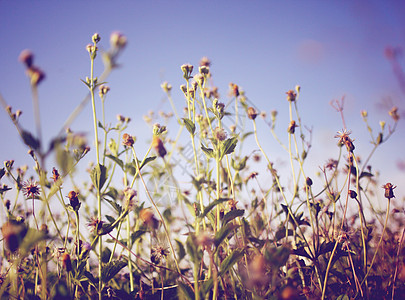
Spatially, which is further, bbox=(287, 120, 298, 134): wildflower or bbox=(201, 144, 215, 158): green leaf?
bbox=(287, 120, 298, 134): wildflower

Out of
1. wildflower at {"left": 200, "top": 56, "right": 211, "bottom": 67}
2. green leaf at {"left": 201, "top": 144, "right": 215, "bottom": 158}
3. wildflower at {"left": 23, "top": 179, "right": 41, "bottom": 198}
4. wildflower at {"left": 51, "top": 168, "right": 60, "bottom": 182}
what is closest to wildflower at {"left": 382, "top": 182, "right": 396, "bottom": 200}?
green leaf at {"left": 201, "top": 144, "right": 215, "bottom": 158}

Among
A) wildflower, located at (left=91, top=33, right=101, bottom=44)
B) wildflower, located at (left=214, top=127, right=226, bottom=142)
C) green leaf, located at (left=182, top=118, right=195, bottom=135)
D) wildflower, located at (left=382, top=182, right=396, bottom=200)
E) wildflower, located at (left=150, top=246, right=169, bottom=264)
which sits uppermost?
wildflower, located at (left=91, top=33, right=101, bottom=44)

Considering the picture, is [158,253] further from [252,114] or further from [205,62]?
[205,62]

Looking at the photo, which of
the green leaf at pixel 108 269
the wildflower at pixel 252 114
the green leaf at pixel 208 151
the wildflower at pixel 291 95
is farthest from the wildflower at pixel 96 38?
the wildflower at pixel 291 95

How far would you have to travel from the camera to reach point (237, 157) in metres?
2.12

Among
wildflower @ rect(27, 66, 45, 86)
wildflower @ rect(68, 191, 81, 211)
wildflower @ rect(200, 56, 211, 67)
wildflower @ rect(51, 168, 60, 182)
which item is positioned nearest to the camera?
wildflower @ rect(27, 66, 45, 86)

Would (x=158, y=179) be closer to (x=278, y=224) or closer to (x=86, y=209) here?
(x=86, y=209)

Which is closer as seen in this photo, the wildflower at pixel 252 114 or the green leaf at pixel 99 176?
the green leaf at pixel 99 176

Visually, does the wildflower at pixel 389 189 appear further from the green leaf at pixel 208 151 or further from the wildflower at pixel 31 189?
the wildflower at pixel 31 189

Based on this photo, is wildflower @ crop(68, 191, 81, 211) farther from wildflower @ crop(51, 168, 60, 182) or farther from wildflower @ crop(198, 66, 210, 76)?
wildflower @ crop(198, 66, 210, 76)

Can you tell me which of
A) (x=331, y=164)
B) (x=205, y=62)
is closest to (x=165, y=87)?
(x=205, y=62)

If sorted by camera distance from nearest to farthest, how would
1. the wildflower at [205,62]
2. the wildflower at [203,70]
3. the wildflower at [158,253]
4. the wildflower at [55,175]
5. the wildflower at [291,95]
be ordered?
1. the wildflower at [55,175]
2. the wildflower at [158,253]
3. the wildflower at [203,70]
4. the wildflower at [291,95]
5. the wildflower at [205,62]

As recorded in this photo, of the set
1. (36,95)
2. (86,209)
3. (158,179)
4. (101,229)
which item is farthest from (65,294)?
(86,209)

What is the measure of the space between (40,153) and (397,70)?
39.6 inches
